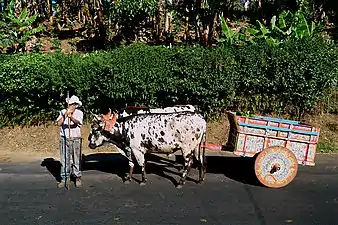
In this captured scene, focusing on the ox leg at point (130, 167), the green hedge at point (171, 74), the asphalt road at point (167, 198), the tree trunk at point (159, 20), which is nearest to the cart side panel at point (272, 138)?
the asphalt road at point (167, 198)

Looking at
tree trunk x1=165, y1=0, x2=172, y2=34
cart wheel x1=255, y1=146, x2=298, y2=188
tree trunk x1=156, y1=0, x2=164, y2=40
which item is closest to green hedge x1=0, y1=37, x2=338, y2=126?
cart wheel x1=255, y1=146, x2=298, y2=188

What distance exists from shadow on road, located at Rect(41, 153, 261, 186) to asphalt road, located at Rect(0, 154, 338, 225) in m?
0.02

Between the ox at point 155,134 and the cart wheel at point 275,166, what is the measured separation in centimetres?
115

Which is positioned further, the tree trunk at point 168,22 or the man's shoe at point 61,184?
the tree trunk at point 168,22

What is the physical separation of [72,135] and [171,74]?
13.5 ft

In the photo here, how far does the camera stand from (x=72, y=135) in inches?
330

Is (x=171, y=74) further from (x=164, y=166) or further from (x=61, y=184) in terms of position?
(x=61, y=184)

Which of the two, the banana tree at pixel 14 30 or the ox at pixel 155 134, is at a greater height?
the banana tree at pixel 14 30

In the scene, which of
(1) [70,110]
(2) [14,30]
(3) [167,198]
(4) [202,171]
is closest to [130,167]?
(3) [167,198]

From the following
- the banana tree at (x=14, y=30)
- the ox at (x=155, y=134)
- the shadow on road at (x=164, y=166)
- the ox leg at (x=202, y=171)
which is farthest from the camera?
the banana tree at (x=14, y=30)

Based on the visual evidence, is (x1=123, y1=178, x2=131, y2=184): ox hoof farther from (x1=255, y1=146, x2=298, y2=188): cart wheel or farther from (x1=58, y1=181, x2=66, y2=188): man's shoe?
(x1=255, y1=146, x2=298, y2=188): cart wheel

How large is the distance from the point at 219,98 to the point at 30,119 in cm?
522

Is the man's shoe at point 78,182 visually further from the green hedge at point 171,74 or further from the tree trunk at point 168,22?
the tree trunk at point 168,22

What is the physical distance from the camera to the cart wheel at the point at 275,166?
322 inches
